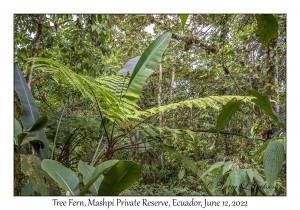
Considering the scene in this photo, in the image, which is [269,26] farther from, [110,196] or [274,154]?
A: [110,196]

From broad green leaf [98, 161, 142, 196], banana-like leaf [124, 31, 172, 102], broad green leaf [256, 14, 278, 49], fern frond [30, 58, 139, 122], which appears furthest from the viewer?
banana-like leaf [124, 31, 172, 102]

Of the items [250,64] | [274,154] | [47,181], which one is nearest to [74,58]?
[47,181]

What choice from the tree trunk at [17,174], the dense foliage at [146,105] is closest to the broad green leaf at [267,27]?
the dense foliage at [146,105]

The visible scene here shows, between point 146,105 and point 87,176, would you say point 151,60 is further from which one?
point 146,105

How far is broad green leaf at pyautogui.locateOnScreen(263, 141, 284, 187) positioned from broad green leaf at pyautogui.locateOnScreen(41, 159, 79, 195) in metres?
0.52

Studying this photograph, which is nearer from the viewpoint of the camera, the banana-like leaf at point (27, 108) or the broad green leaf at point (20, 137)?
the broad green leaf at point (20, 137)

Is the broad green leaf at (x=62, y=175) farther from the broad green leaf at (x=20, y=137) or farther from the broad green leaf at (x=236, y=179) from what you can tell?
the broad green leaf at (x=236, y=179)

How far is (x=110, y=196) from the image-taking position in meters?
0.67

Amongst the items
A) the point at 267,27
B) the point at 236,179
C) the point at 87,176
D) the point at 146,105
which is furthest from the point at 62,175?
the point at 146,105

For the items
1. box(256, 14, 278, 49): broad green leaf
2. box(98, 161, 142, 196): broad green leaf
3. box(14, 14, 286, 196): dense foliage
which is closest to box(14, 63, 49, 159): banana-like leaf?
box(14, 14, 286, 196): dense foliage

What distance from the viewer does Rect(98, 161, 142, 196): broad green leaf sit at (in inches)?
24.6

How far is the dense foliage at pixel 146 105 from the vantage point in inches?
26.4

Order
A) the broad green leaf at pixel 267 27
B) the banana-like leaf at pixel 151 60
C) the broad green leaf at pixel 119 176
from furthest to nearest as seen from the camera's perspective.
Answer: the banana-like leaf at pixel 151 60 < the broad green leaf at pixel 119 176 < the broad green leaf at pixel 267 27

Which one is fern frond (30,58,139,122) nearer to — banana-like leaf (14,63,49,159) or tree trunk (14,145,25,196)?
banana-like leaf (14,63,49,159)
